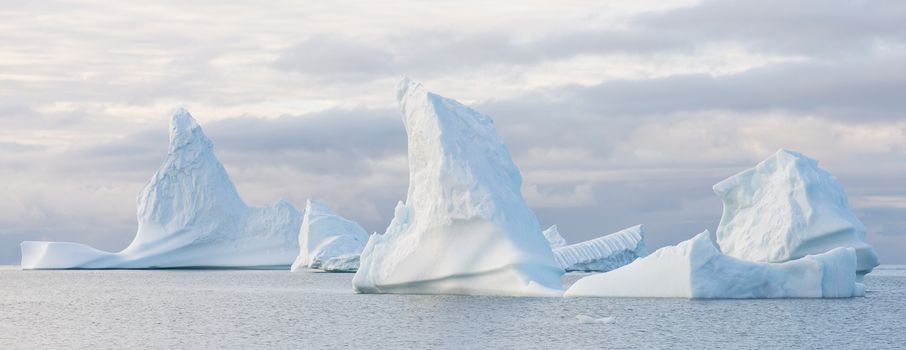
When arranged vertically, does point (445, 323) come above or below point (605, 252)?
below

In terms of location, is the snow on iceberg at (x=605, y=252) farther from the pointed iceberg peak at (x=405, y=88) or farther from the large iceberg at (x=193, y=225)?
the large iceberg at (x=193, y=225)

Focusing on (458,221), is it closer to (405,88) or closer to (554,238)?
(405,88)

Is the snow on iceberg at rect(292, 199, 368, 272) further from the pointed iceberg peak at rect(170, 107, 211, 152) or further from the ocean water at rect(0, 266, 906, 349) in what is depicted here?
the ocean water at rect(0, 266, 906, 349)

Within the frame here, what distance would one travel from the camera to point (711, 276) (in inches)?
1154

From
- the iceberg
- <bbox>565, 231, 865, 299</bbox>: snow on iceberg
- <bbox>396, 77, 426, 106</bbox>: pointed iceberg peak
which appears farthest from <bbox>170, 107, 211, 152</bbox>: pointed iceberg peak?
<bbox>565, 231, 865, 299</bbox>: snow on iceberg

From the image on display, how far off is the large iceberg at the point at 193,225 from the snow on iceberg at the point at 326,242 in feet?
16.3

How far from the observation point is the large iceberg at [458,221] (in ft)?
102

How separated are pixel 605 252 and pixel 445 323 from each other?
2713 cm

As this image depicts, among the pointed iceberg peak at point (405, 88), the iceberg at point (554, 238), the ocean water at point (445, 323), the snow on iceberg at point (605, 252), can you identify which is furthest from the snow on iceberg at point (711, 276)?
the iceberg at point (554, 238)

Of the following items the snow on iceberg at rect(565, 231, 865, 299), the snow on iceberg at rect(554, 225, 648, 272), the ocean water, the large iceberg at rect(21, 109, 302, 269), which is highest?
the large iceberg at rect(21, 109, 302, 269)

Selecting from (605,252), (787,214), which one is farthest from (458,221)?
(605,252)

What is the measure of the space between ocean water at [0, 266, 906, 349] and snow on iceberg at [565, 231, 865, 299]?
488mm

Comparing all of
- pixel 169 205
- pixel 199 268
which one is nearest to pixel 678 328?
pixel 169 205

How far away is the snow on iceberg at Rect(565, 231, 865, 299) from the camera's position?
28.8 m
